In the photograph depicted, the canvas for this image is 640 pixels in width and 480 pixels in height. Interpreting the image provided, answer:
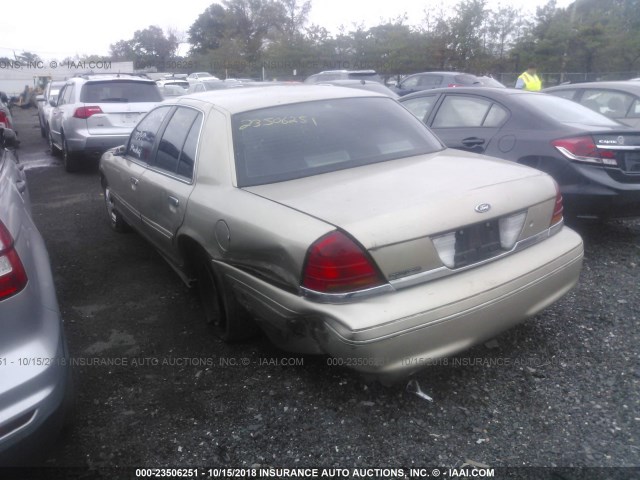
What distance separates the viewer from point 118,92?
9.13 meters

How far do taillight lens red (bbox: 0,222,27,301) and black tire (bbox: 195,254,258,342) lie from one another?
1.16m

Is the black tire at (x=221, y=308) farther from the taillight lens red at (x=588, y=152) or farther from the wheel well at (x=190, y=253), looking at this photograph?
the taillight lens red at (x=588, y=152)

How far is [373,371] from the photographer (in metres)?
2.34

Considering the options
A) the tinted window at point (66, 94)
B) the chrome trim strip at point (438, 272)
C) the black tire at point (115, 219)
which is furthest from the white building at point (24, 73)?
the chrome trim strip at point (438, 272)

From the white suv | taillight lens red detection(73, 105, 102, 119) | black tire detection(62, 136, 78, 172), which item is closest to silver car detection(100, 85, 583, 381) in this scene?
the white suv

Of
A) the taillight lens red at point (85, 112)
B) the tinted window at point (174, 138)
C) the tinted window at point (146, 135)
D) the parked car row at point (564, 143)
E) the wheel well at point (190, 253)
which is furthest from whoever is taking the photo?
the taillight lens red at point (85, 112)

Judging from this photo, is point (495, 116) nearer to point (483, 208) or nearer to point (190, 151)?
point (483, 208)

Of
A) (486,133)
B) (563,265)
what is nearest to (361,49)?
(486,133)

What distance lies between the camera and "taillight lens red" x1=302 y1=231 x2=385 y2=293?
2.33 m

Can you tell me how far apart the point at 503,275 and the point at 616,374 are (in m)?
0.99

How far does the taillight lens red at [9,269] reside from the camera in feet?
6.58

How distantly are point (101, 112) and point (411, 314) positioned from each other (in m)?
8.09

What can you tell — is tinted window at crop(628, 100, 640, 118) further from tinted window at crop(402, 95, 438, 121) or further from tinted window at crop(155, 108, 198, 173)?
tinted window at crop(155, 108, 198, 173)

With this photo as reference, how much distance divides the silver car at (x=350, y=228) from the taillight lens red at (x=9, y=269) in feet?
3.39
